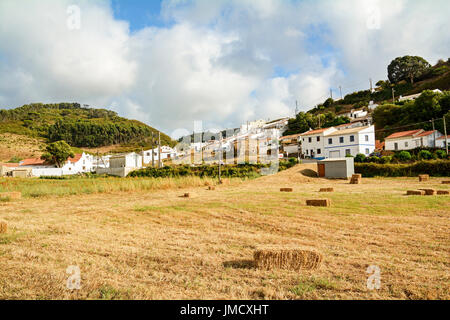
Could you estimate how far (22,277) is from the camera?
499cm

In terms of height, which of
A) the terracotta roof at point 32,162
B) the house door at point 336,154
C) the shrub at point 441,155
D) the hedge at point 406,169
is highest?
the terracotta roof at point 32,162

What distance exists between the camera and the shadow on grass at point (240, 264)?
5.58 metres

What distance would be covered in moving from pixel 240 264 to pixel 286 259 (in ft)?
3.06

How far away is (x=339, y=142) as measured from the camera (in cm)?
5422

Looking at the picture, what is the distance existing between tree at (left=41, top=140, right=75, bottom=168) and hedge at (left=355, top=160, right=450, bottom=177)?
6732 cm

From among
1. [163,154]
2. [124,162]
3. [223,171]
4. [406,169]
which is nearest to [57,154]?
[124,162]

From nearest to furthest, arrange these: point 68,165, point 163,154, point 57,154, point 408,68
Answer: point 57,154 < point 68,165 < point 163,154 < point 408,68

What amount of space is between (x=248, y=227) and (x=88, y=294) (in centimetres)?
604

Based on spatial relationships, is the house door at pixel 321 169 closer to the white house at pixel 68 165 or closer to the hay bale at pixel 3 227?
the hay bale at pixel 3 227

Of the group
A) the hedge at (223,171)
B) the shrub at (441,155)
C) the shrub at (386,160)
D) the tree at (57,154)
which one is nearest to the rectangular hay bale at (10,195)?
the hedge at (223,171)

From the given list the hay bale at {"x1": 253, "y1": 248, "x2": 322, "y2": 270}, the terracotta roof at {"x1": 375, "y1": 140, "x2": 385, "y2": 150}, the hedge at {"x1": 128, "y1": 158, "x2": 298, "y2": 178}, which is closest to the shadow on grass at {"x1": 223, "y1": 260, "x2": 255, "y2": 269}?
the hay bale at {"x1": 253, "y1": 248, "x2": 322, "y2": 270}

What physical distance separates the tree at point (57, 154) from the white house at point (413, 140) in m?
73.8

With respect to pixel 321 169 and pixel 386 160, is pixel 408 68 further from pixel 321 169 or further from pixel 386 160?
pixel 321 169
